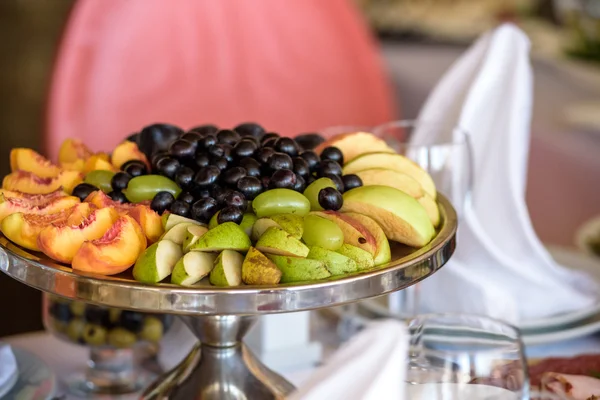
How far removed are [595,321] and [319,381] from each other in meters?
0.56

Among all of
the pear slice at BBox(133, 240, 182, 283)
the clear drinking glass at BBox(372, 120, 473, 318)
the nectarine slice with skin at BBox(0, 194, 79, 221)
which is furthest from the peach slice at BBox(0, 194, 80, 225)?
the clear drinking glass at BBox(372, 120, 473, 318)

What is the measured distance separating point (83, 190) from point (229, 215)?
138 millimetres

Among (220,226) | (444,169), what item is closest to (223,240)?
(220,226)

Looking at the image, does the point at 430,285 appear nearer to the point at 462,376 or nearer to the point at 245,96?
the point at 462,376

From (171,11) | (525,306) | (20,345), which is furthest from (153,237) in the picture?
(171,11)

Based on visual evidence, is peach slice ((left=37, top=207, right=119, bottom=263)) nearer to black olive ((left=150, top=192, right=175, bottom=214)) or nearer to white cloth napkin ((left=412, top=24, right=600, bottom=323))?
black olive ((left=150, top=192, right=175, bottom=214))

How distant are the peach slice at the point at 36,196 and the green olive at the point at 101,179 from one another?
0.08 ft

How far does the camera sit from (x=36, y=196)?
628mm

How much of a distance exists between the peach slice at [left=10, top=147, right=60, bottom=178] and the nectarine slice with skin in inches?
2.9

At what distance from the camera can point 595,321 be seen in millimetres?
840

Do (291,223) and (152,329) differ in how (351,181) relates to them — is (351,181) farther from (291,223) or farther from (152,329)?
(152,329)

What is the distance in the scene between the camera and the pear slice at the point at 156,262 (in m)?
0.51

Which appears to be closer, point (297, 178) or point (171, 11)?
point (297, 178)

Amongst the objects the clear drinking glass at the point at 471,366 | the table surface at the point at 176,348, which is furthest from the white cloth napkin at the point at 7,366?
the clear drinking glass at the point at 471,366
